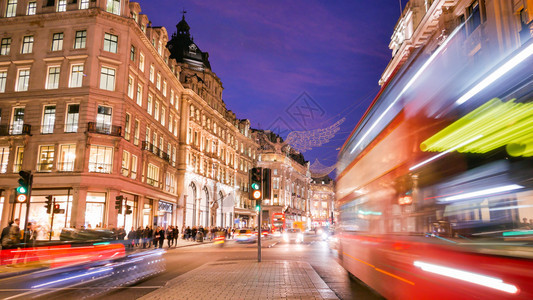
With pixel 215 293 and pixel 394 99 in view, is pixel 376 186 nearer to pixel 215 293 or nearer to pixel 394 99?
pixel 394 99

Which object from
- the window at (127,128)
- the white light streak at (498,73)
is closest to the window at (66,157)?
the window at (127,128)

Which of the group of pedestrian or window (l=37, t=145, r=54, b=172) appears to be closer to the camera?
the group of pedestrian

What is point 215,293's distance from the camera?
8742 mm

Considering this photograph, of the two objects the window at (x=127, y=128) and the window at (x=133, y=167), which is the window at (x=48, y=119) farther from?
the window at (x=133, y=167)

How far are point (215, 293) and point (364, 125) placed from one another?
5325mm

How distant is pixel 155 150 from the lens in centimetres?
4247

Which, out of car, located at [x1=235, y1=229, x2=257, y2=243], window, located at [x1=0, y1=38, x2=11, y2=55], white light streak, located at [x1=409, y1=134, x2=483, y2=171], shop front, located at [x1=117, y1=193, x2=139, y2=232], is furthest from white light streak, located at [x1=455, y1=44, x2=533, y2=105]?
window, located at [x1=0, y1=38, x2=11, y2=55]

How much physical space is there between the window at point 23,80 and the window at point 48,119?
3.07 m

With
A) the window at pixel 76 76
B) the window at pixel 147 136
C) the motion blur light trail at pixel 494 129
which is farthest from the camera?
the window at pixel 147 136

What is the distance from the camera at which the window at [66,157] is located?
3241cm

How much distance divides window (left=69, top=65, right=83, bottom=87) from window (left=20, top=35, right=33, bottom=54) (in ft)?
15.3

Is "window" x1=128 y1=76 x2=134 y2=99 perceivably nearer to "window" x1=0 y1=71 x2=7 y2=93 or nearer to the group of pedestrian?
"window" x1=0 y1=71 x2=7 y2=93

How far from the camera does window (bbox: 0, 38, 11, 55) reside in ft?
117

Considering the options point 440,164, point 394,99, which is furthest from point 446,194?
point 394,99
